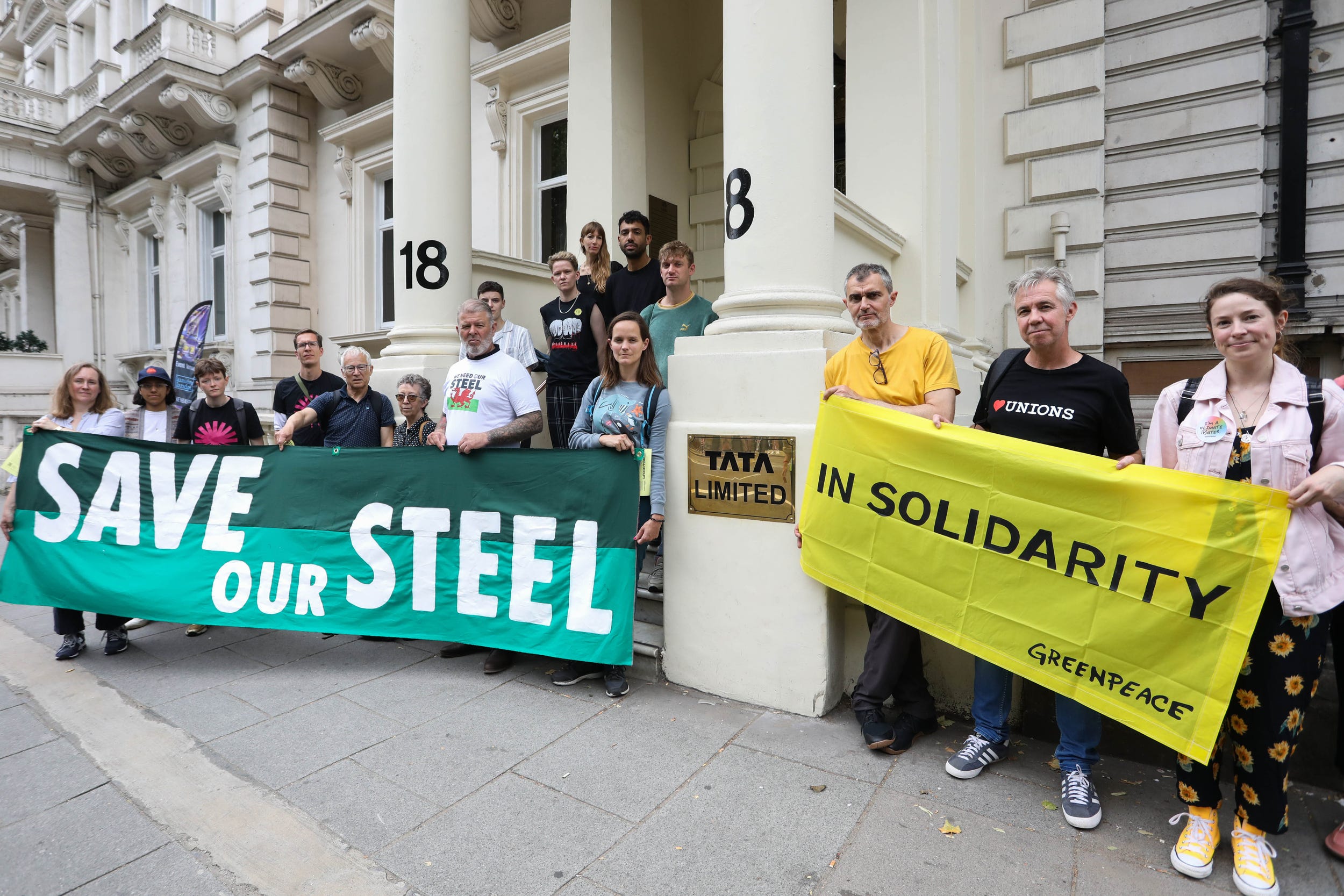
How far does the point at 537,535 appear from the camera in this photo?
4082mm

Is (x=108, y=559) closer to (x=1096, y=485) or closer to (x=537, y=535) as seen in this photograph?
(x=537, y=535)

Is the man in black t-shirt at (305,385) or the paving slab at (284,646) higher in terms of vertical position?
the man in black t-shirt at (305,385)

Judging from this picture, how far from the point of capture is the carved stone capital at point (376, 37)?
33.1 ft

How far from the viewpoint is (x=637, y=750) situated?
3223mm

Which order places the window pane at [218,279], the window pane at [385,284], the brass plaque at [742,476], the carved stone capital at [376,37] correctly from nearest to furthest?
the brass plaque at [742,476], the carved stone capital at [376,37], the window pane at [385,284], the window pane at [218,279]

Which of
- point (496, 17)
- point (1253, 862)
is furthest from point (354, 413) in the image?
point (496, 17)

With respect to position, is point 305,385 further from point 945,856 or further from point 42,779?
point 945,856

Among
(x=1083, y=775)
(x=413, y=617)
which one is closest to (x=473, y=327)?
(x=413, y=617)

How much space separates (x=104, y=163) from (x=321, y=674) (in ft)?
58.6

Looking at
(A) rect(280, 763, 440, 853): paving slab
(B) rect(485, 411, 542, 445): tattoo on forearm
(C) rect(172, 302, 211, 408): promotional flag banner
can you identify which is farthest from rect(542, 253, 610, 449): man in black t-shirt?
(C) rect(172, 302, 211, 408): promotional flag banner

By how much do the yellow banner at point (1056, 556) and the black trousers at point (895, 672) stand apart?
0.12m

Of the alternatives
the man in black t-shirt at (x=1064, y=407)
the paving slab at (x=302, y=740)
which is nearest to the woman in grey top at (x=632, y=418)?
the paving slab at (x=302, y=740)

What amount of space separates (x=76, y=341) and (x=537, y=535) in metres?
18.5

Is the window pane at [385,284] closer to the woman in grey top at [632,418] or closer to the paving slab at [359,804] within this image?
the woman in grey top at [632,418]
